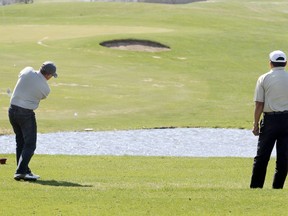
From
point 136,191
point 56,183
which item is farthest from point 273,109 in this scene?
point 56,183

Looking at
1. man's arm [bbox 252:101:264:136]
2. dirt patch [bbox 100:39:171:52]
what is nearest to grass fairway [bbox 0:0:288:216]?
dirt patch [bbox 100:39:171:52]

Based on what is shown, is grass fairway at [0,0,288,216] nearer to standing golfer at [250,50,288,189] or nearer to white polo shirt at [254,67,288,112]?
standing golfer at [250,50,288,189]

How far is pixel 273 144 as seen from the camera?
1572 centimetres

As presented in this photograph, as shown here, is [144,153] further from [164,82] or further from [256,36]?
[256,36]

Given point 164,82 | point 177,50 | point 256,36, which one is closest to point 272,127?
point 164,82

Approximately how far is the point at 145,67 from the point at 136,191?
35.3 meters

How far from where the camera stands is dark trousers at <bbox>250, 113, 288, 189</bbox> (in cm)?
1556

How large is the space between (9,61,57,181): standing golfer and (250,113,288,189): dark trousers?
168 inches

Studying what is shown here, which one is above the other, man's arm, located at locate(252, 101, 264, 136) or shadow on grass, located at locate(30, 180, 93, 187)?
man's arm, located at locate(252, 101, 264, 136)

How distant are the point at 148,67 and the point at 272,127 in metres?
35.0

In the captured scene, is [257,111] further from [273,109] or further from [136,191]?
[136,191]

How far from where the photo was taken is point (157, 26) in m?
73.8

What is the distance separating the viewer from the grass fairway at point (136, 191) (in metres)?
13.4

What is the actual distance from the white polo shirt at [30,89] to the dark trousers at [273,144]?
434cm
